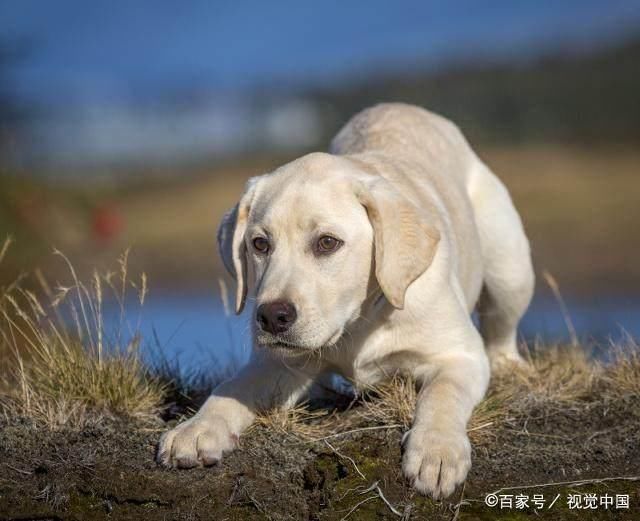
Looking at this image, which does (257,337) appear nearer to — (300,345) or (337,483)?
(300,345)

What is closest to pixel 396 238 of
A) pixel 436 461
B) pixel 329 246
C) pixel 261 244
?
pixel 329 246

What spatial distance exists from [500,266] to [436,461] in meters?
2.74

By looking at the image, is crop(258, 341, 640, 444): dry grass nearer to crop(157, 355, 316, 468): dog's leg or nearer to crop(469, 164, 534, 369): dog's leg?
crop(157, 355, 316, 468): dog's leg

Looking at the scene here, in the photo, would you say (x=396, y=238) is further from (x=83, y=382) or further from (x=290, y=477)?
(x=83, y=382)

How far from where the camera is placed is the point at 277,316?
4387 millimetres

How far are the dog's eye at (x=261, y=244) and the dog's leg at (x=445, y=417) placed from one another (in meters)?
0.99

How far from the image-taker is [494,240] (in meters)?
6.62

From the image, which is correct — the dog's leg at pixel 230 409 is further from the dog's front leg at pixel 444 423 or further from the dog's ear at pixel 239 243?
the dog's front leg at pixel 444 423

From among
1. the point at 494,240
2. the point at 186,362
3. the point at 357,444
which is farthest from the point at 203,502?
the point at 494,240

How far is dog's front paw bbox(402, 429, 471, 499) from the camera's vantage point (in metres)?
4.08

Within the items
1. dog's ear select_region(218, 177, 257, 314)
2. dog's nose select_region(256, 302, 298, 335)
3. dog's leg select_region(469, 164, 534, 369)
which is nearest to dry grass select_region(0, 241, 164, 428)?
dog's ear select_region(218, 177, 257, 314)

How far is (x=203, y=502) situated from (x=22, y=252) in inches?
305

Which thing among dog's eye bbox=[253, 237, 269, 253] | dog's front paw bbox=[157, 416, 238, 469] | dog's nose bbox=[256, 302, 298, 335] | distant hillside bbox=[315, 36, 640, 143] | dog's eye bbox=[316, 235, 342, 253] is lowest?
distant hillside bbox=[315, 36, 640, 143]

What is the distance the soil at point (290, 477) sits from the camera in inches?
161
